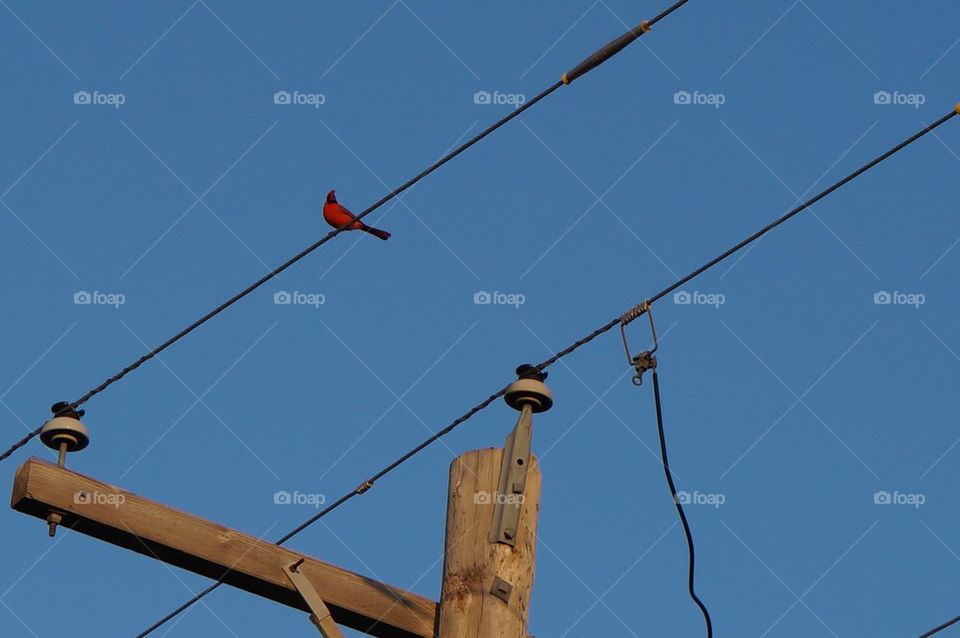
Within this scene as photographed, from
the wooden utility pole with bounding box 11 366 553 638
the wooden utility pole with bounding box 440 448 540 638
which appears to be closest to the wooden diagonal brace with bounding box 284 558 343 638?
the wooden utility pole with bounding box 11 366 553 638

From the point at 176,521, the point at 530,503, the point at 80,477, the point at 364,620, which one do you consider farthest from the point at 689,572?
the point at 80,477

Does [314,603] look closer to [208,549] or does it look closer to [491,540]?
[208,549]

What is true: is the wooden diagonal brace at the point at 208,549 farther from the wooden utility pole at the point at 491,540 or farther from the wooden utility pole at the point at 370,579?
the wooden utility pole at the point at 491,540

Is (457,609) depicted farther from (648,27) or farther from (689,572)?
(648,27)

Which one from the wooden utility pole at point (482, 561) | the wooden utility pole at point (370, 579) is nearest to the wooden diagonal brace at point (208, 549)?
the wooden utility pole at point (370, 579)

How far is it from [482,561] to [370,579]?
1.80 feet

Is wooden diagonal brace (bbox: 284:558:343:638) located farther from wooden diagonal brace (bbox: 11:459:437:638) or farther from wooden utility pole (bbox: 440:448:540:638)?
wooden utility pole (bbox: 440:448:540:638)

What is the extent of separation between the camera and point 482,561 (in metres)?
5.15

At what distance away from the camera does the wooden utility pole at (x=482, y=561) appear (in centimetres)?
509

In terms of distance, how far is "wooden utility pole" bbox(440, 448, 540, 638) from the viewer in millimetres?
5086

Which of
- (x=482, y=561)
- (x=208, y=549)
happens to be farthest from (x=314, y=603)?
(x=482, y=561)

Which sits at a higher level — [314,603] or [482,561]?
[482,561]

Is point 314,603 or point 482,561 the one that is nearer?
point 482,561

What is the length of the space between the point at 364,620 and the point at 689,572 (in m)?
1.22
